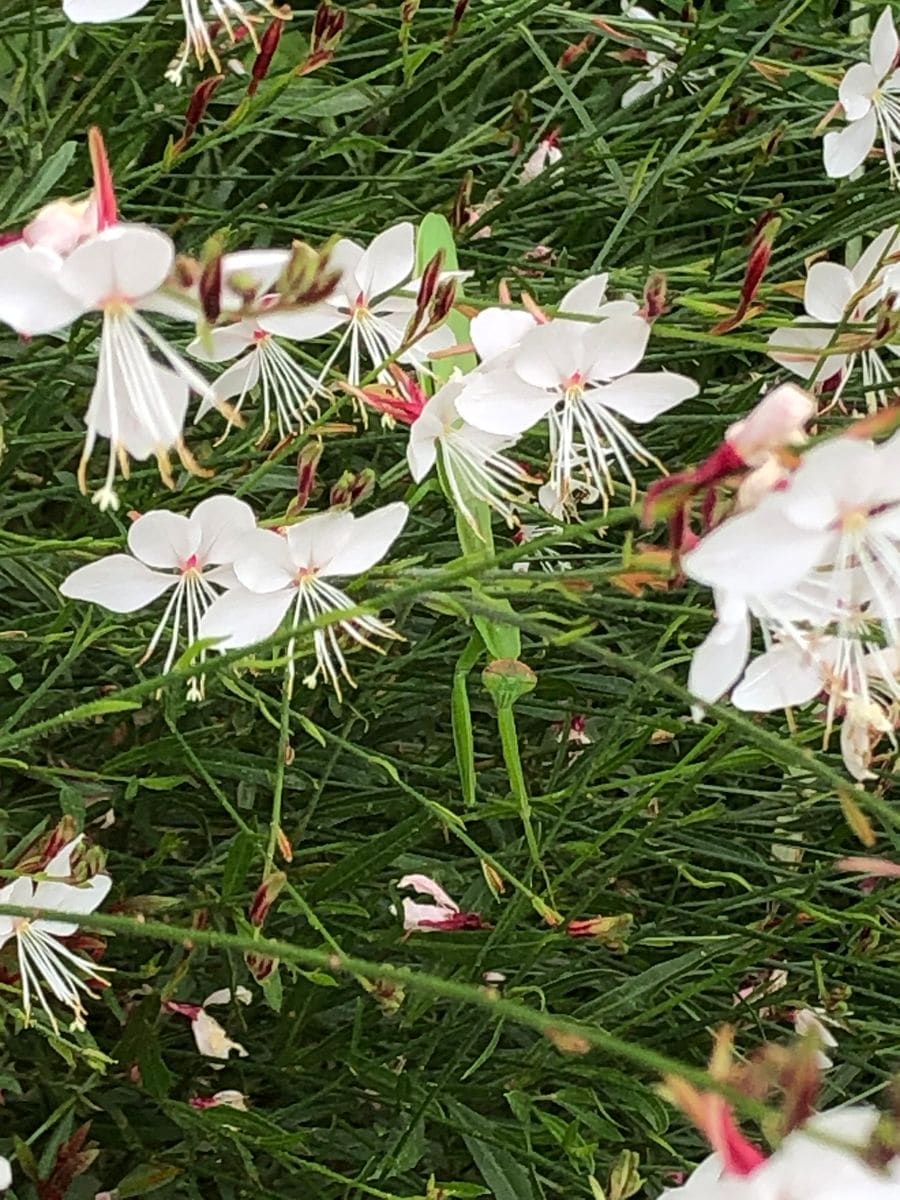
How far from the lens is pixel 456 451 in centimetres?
62

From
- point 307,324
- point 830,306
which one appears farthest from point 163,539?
point 830,306

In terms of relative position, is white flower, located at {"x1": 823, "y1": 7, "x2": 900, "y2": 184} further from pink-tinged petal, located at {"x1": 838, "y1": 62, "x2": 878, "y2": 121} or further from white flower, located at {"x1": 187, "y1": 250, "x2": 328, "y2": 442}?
white flower, located at {"x1": 187, "y1": 250, "x2": 328, "y2": 442}

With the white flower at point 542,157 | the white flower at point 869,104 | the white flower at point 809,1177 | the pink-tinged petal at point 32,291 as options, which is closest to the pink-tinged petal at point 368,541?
the pink-tinged petal at point 32,291

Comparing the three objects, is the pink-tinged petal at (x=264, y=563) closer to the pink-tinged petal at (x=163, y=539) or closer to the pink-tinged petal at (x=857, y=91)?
the pink-tinged petal at (x=163, y=539)

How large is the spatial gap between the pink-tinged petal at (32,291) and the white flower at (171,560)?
22cm

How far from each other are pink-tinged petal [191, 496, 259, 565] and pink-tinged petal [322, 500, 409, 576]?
2.0 inches

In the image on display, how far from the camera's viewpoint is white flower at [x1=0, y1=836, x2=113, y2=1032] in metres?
0.71

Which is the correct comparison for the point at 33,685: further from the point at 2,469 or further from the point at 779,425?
the point at 779,425

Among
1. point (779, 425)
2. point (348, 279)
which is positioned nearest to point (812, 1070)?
point (779, 425)

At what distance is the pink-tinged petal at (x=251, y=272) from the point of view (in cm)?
41

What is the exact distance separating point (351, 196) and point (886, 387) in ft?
1.40

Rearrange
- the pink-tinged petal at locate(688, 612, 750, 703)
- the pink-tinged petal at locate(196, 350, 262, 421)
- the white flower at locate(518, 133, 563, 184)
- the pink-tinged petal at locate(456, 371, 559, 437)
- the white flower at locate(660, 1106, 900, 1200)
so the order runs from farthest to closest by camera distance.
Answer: the white flower at locate(518, 133, 563, 184)
the pink-tinged petal at locate(196, 350, 262, 421)
the pink-tinged petal at locate(456, 371, 559, 437)
the pink-tinged petal at locate(688, 612, 750, 703)
the white flower at locate(660, 1106, 900, 1200)

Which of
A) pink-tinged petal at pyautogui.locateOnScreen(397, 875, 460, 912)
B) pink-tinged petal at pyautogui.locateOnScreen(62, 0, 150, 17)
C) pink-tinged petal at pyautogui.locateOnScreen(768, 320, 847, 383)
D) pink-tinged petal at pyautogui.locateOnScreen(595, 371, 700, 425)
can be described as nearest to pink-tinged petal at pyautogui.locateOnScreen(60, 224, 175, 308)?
pink-tinged petal at pyautogui.locateOnScreen(62, 0, 150, 17)

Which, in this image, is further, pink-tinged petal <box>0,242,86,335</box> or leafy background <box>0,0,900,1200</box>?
leafy background <box>0,0,900,1200</box>
